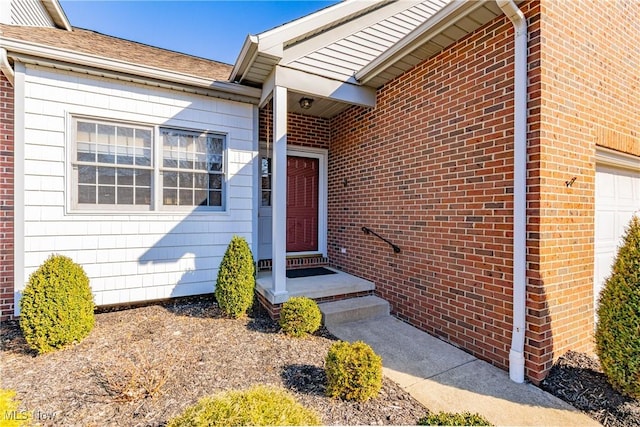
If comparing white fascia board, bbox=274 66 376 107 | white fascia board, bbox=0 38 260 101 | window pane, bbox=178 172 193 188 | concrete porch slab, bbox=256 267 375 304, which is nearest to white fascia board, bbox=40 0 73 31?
white fascia board, bbox=0 38 260 101

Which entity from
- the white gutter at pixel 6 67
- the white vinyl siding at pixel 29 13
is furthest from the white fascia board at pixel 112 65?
the white vinyl siding at pixel 29 13

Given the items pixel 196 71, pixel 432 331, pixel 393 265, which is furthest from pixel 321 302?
pixel 196 71

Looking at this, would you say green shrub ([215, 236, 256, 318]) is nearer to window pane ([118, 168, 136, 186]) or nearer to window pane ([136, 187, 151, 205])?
window pane ([136, 187, 151, 205])

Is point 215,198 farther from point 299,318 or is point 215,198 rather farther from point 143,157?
point 299,318

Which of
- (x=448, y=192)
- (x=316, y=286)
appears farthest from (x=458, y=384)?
(x=316, y=286)

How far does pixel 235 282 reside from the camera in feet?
13.6

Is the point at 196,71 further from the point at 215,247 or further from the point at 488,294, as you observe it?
the point at 488,294

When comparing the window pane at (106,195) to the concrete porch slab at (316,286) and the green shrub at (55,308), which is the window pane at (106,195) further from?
the concrete porch slab at (316,286)

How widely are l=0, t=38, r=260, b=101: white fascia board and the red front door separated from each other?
5.54 feet

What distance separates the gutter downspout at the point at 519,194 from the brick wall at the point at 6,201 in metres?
6.24

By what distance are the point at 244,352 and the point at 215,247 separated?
7.09 feet

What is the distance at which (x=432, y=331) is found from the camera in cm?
386

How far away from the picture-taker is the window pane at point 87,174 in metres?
4.21

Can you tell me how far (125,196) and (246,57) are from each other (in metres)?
2.76
